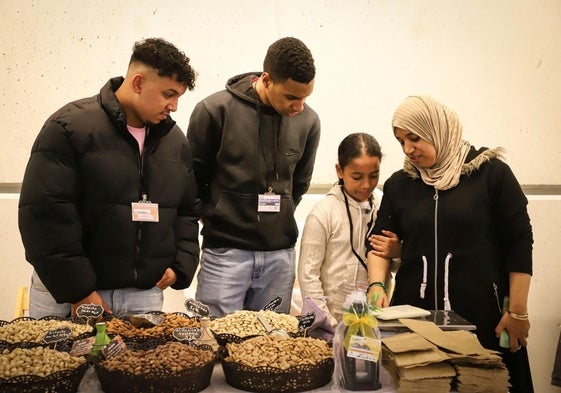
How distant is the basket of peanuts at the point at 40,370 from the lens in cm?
138

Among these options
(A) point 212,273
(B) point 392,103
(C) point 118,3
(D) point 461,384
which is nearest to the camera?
(D) point 461,384

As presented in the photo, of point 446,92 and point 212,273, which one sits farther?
point 446,92

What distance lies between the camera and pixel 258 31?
3492mm

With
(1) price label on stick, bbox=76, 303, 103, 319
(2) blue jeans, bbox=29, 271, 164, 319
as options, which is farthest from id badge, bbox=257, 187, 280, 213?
(1) price label on stick, bbox=76, 303, 103, 319

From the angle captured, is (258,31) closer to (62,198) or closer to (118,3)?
(118,3)

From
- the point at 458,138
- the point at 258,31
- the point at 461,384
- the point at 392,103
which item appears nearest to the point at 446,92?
the point at 392,103

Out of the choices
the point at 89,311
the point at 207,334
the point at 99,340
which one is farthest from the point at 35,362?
the point at 207,334

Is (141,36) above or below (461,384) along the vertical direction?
above

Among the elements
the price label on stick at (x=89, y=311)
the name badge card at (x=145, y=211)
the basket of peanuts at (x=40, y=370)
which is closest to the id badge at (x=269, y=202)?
the name badge card at (x=145, y=211)

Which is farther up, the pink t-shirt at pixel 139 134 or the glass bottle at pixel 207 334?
the pink t-shirt at pixel 139 134

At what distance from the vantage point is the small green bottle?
1.58 metres

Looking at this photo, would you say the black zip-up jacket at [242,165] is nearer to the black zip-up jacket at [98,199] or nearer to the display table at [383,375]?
A: the black zip-up jacket at [98,199]

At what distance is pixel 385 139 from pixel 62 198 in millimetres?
2175

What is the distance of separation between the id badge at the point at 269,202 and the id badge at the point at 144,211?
1.49 ft
